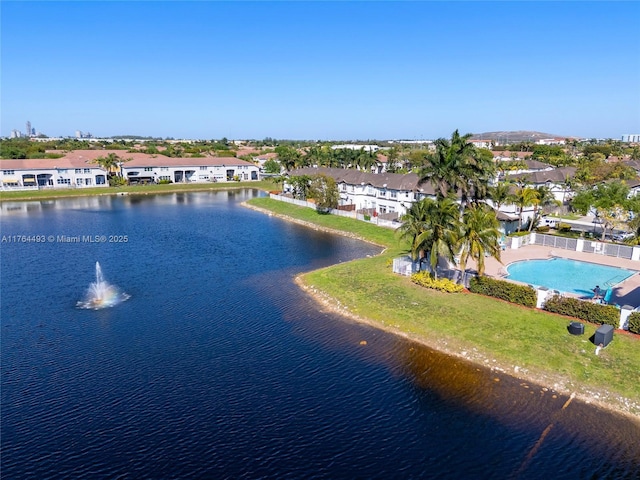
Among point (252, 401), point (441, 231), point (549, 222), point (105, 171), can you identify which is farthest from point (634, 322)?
point (105, 171)

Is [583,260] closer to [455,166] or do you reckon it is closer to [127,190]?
[455,166]

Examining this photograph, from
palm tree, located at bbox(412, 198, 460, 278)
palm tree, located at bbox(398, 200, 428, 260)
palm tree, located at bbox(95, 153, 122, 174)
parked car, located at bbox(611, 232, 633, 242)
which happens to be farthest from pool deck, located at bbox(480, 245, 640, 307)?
palm tree, located at bbox(95, 153, 122, 174)

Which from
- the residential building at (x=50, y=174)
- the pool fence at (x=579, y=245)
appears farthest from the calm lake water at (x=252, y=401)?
the residential building at (x=50, y=174)

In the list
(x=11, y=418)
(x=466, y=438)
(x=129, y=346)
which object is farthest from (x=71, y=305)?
(x=466, y=438)

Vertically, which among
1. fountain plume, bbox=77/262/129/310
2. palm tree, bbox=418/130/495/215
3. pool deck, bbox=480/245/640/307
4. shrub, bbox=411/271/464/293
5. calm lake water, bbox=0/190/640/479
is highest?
palm tree, bbox=418/130/495/215

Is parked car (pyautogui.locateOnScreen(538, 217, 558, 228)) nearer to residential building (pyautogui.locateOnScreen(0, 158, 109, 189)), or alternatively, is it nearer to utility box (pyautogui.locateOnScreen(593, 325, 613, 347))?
utility box (pyautogui.locateOnScreen(593, 325, 613, 347))
